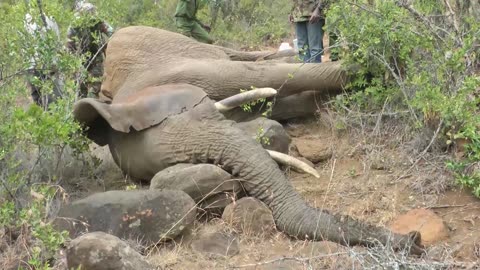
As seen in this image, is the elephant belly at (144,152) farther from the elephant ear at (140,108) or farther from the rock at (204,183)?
the rock at (204,183)

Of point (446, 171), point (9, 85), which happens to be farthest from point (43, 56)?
point (446, 171)

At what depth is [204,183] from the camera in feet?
16.4

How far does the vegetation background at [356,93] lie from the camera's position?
471 cm

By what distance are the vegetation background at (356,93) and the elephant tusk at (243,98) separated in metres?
0.66

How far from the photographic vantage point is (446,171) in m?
5.12

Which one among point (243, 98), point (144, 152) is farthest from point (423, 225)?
point (144, 152)

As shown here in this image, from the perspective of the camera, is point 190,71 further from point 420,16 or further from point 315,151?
point 420,16

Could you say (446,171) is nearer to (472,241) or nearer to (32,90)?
(472,241)

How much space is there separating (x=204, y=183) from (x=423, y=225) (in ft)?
4.84

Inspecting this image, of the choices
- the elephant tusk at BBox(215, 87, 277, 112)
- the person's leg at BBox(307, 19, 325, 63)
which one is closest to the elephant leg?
the elephant tusk at BBox(215, 87, 277, 112)

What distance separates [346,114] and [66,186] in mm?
2399

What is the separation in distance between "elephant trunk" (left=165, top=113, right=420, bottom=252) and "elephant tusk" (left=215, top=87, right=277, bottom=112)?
33 cm

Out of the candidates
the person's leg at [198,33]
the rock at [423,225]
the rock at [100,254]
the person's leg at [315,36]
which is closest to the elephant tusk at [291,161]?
the rock at [423,225]

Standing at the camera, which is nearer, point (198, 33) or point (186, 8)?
point (186, 8)
